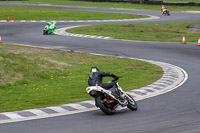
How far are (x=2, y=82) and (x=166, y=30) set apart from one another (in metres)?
29.4

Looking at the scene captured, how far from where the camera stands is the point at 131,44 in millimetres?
34812

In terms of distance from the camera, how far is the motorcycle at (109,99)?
1295cm

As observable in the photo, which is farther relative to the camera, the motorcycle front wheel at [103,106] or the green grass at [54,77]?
A: the green grass at [54,77]

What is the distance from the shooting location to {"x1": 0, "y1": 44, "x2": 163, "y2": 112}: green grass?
50.8ft

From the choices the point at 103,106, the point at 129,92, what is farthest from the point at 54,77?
the point at 103,106

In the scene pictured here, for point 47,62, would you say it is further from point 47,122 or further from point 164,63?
point 47,122

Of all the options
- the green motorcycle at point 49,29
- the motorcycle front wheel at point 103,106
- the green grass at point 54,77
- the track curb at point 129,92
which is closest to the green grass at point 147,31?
the green motorcycle at point 49,29

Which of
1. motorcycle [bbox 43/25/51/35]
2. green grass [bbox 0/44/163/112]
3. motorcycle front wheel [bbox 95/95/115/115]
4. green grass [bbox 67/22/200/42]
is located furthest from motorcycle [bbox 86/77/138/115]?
motorcycle [bbox 43/25/51/35]

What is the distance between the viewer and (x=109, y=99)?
13.3 metres

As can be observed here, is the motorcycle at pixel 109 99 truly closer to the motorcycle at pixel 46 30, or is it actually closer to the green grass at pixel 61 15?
the motorcycle at pixel 46 30

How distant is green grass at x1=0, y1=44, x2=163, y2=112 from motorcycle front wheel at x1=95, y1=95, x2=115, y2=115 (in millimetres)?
2234

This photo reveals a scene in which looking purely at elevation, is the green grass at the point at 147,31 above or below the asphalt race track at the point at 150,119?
below

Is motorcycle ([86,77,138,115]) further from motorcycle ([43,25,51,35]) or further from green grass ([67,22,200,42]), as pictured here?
motorcycle ([43,25,51,35])

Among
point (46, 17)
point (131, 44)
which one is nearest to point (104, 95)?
point (131, 44)
